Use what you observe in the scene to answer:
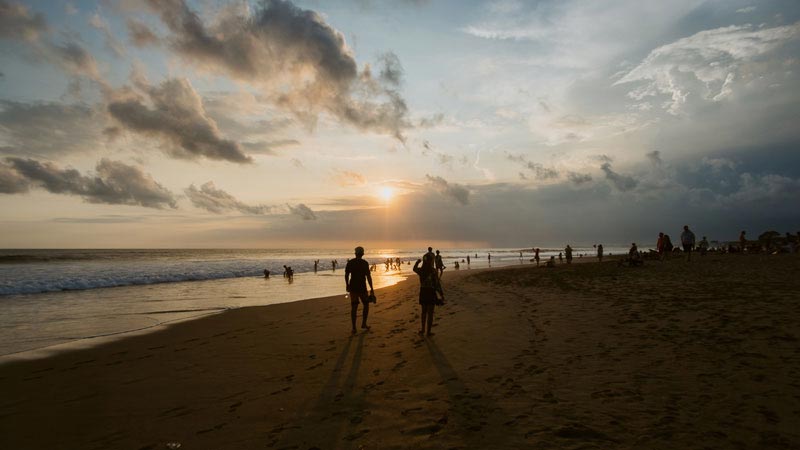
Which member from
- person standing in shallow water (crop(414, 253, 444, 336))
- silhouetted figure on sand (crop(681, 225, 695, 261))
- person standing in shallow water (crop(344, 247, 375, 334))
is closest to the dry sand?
person standing in shallow water (crop(414, 253, 444, 336))

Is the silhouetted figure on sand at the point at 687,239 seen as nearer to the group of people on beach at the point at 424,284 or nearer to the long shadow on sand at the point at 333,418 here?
the group of people on beach at the point at 424,284

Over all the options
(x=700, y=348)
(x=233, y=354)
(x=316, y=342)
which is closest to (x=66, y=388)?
(x=233, y=354)

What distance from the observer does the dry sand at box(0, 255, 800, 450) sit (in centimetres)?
482

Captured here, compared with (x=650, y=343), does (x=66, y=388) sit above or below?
below

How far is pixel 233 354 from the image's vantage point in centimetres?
1011

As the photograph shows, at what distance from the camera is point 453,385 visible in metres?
6.68

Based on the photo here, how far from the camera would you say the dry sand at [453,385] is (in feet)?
15.8

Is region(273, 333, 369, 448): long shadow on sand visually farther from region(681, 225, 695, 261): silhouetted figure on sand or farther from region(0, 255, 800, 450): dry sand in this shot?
region(681, 225, 695, 261): silhouetted figure on sand

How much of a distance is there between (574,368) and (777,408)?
2.64 metres

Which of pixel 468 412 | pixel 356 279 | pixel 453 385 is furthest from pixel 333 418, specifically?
pixel 356 279

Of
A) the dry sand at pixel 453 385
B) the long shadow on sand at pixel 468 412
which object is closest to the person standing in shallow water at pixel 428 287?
the dry sand at pixel 453 385

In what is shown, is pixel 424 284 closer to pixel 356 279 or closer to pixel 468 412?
pixel 356 279

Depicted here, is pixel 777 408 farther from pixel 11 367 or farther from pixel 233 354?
pixel 11 367

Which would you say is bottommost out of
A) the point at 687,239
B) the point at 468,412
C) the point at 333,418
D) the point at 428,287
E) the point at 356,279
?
the point at 333,418
